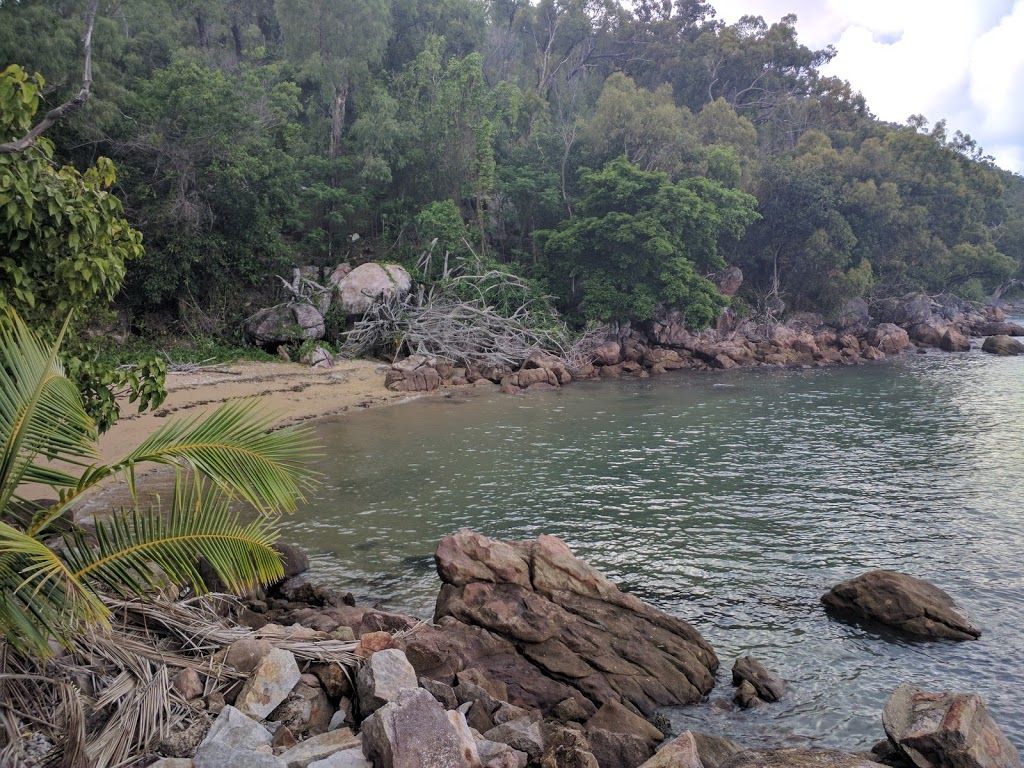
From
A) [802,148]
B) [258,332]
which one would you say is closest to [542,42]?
[802,148]

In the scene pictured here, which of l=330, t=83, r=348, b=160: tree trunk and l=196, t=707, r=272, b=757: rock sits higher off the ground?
l=330, t=83, r=348, b=160: tree trunk

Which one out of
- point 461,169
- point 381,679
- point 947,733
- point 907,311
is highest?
point 461,169

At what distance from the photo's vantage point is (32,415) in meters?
→ 4.85

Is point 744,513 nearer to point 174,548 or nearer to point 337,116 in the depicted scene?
point 174,548

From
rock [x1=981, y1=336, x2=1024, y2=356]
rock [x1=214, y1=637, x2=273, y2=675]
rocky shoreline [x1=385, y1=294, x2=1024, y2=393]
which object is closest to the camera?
rock [x1=214, y1=637, x2=273, y2=675]

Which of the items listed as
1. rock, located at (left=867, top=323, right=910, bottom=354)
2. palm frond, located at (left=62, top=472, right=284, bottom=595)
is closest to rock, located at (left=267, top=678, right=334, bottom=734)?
palm frond, located at (left=62, top=472, right=284, bottom=595)

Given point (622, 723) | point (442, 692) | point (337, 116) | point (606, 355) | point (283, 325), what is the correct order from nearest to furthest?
point (442, 692)
point (622, 723)
point (283, 325)
point (606, 355)
point (337, 116)

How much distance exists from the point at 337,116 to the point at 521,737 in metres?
36.8

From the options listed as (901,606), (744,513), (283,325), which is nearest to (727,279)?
(283,325)

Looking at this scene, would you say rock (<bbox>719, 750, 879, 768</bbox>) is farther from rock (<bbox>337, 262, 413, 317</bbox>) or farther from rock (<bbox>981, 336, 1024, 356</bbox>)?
rock (<bbox>981, 336, 1024, 356</bbox>)

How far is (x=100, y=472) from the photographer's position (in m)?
4.84

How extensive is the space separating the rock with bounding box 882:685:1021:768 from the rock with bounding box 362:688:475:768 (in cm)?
390

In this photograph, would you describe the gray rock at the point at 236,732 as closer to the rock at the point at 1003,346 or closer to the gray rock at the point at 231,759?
the gray rock at the point at 231,759

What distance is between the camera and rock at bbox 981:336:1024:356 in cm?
4084
